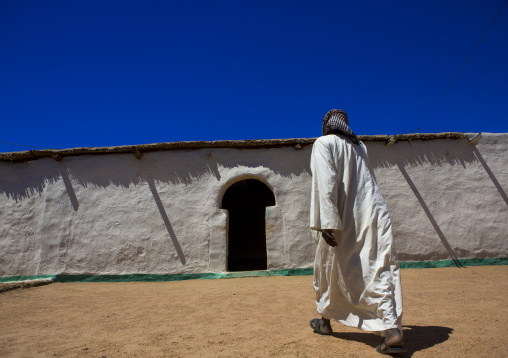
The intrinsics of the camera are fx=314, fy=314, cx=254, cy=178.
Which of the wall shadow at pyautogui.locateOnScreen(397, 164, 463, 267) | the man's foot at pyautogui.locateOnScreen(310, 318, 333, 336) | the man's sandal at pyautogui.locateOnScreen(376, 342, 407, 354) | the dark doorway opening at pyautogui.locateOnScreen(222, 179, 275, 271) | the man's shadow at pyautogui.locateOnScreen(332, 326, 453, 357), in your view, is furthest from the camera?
the dark doorway opening at pyautogui.locateOnScreen(222, 179, 275, 271)

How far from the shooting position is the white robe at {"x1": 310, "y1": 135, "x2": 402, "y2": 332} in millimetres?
2066

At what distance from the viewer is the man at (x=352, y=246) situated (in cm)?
204

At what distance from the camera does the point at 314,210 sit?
237 centimetres

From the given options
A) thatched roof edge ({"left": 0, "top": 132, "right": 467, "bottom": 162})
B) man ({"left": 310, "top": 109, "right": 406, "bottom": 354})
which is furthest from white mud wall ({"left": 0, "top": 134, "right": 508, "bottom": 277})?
man ({"left": 310, "top": 109, "right": 406, "bottom": 354})

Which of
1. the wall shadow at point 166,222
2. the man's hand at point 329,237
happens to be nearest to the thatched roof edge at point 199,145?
the wall shadow at point 166,222

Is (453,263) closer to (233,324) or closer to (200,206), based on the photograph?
(200,206)

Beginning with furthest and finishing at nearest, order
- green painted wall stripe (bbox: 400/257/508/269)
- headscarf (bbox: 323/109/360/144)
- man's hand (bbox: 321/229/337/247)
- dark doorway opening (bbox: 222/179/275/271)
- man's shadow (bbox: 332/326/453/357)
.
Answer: dark doorway opening (bbox: 222/179/275/271) → green painted wall stripe (bbox: 400/257/508/269) → headscarf (bbox: 323/109/360/144) → man's hand (bbox: 321/229/337/247) → man's shadow (bbox: 332/326/453/357)

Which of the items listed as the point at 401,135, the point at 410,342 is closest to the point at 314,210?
the point at 410,342

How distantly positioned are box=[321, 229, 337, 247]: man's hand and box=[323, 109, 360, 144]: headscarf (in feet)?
2.69

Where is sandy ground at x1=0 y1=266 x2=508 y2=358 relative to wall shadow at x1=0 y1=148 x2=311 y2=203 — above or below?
below

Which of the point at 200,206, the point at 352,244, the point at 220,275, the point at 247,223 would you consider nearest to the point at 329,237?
the point at 352,244

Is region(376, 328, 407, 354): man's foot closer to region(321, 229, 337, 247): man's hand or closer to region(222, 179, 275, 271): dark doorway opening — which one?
region(321, 229, 337, 247): man's hand

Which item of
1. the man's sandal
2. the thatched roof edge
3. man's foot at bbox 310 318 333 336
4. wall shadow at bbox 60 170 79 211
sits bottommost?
the man's sandal

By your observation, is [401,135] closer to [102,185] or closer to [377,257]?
[377,257]
